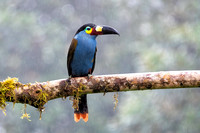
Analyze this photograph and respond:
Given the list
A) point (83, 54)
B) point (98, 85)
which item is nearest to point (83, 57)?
point (83, 54)

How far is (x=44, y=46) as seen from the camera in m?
11.9

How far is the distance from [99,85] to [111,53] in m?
10.3

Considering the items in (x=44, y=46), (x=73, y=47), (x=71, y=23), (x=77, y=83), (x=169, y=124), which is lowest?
(x=169, y=124)

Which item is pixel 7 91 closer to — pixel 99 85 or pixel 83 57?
pixel 99 85

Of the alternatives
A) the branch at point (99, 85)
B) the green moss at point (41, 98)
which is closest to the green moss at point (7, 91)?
the branch at point (99, 85)

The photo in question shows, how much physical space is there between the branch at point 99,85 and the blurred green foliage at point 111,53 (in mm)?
3663

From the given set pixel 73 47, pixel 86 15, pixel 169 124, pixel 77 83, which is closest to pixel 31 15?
pixel 86 15

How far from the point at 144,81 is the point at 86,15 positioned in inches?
423

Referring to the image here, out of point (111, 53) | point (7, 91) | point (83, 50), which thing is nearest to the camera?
point (7, 91)

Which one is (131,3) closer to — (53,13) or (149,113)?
(53,13)

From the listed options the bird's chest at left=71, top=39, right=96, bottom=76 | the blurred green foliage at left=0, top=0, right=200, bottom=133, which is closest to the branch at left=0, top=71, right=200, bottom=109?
the bird's chest at left=71, top=39, right=96, bottom=76

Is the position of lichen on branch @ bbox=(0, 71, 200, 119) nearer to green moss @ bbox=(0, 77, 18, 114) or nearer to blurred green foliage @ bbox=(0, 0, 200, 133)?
green moss @ bbox=(0, 77, 18, 114)

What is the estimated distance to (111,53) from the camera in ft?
44.1

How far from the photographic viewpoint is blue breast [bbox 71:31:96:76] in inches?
156
